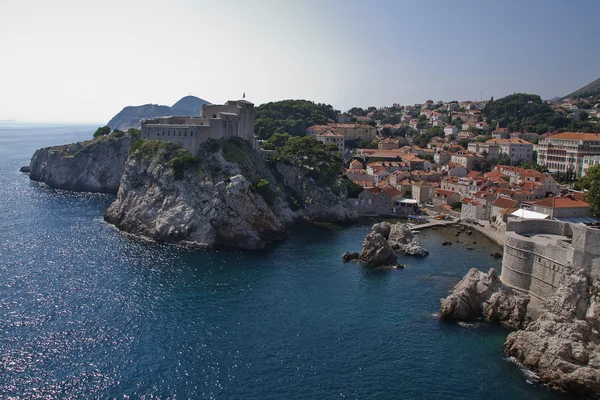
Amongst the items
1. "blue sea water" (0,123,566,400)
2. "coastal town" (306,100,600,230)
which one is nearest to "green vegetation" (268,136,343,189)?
"coastal town" (306,100,600,230)

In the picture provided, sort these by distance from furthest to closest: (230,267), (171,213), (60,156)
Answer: (60,156) → (171,213) → (230,267)

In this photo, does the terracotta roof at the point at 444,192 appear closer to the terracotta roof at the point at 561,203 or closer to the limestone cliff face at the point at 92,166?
the terracotta roof at the point at 561,203

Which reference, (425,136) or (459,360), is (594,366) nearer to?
(459,360)

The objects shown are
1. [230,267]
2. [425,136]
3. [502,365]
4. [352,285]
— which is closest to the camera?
[502,365]

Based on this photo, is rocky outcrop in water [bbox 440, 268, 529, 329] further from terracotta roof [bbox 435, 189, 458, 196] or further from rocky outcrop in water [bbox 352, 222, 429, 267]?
terracotta roof [bbox 435, 189, 458, 196]

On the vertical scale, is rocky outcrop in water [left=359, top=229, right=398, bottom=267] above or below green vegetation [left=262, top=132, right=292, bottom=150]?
below

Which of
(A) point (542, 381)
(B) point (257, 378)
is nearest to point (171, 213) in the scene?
(B) point (257, 378)

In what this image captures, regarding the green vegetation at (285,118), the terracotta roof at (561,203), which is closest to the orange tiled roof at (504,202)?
the terracotta roof at (561,203)
